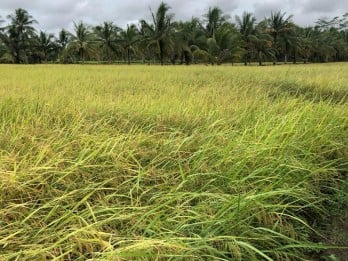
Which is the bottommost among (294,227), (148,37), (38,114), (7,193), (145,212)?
(294,227)

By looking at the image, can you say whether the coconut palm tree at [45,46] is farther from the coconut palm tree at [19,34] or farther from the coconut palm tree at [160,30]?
the coconut palm tree at [160,30]

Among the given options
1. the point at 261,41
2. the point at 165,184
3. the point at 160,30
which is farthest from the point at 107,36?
the point at 165,184

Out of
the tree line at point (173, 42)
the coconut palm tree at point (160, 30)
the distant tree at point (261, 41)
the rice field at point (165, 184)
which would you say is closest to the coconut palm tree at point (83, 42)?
the tree line at point (173, 42)

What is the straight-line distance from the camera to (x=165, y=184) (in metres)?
2.81

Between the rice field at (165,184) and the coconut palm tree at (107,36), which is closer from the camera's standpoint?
the rice field at (165,184)

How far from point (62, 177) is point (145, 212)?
642mm

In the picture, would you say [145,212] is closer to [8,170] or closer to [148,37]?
[8,170]

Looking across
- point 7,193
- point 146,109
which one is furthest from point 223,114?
point 7,193

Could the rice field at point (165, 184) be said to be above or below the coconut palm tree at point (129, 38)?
below

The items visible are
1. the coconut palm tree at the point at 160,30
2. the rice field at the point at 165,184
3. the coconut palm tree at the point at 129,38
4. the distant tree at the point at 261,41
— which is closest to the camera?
the rice field at the point at 165,184

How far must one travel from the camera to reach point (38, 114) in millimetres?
4227

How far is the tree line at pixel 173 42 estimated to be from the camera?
100ft

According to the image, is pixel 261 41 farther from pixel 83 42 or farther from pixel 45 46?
pixel 45 46

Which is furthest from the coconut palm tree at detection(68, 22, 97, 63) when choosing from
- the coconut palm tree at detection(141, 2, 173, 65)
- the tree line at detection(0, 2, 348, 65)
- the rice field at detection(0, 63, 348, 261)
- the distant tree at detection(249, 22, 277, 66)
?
the rice field at detection(0, 63, 348, 261)
